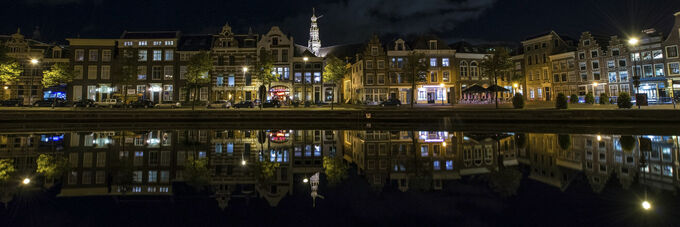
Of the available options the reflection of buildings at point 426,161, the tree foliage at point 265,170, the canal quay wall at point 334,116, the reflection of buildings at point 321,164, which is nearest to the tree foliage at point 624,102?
the canal quay wall at point 334,116

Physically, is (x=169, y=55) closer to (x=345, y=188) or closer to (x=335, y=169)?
(x=335, y=169)

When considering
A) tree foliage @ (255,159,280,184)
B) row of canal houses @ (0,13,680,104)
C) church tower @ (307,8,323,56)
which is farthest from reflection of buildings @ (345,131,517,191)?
church tower @ (307,8,323,56)

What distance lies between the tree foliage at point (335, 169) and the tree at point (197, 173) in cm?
286

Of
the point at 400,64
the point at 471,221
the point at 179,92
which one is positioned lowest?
the point at 471,221

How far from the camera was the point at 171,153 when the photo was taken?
11125 mm

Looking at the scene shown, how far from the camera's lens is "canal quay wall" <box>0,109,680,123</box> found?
2483cm

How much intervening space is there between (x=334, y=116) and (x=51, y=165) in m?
21.3

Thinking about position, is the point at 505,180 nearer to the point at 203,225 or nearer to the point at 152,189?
the point at 203,225

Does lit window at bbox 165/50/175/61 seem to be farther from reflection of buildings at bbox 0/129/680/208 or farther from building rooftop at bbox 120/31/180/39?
reflection of buildings at bbox 0/129/680/208

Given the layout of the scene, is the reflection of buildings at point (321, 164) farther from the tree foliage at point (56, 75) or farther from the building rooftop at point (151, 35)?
the building rooftop at point (151, 35)

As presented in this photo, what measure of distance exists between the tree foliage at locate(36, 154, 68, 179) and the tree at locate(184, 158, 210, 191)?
3011mm

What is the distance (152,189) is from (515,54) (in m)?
68.2

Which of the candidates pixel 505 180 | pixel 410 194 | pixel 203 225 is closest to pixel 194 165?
pixel 203 225

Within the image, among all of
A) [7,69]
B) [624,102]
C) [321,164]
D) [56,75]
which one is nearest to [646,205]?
[321,164]
